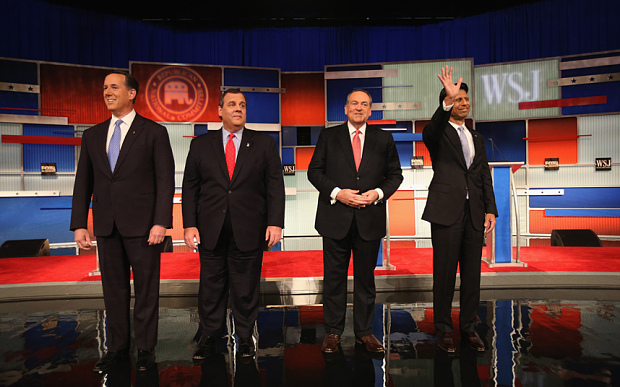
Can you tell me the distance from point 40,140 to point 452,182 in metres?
6.54

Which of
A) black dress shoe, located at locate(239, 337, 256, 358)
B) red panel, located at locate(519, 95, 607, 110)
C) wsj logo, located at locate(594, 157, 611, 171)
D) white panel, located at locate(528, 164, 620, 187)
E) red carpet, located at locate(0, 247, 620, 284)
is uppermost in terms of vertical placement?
red panel, located at locate(519, 95, 607, 110)

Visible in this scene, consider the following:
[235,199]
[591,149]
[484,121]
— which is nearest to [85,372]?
[235,199]

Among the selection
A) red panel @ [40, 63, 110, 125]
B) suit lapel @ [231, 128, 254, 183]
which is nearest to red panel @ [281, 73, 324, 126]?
red panel @ [40, 63, 110, 125]

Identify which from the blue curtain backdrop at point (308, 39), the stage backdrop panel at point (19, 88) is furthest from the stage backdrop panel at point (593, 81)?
the stage backdrop panel at point (19, 88)

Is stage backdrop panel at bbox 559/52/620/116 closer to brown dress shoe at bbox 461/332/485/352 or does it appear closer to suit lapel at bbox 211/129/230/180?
brown dress shoe at bbox 461/332/485/352

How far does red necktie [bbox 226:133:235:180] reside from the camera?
7.18ft

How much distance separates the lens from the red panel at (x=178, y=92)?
6781 millimetres

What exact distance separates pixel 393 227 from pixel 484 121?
2514mm

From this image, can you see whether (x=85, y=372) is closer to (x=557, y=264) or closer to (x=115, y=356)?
(x=115, y=356)

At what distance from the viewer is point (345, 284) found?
2223 millimetres

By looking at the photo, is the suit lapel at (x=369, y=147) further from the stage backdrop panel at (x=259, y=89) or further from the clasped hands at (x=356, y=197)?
the stage backdrop panel at (x=259, y=89)

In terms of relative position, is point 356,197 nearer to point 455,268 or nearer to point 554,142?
point 455,268

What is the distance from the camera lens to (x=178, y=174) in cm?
671

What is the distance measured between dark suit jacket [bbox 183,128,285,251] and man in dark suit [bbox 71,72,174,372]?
165 millimetres
